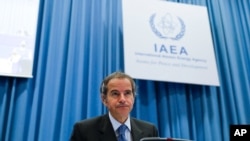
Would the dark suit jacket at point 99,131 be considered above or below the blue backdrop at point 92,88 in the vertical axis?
below

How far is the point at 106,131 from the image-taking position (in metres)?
1.30

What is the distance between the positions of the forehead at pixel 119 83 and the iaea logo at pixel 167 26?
1.42m

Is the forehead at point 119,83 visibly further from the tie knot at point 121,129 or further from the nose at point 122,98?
the tie knot at point 121,129

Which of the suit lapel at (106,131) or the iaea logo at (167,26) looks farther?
the iaea logo at (167,26)

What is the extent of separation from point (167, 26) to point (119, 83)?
1583 millimetres

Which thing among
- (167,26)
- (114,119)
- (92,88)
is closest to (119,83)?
(114,119)

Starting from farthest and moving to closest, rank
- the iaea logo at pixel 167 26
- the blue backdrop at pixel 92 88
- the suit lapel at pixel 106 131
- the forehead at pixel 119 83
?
1. the iaea logo at pixel 167 26
2. the blue backdrop at pixel 92 88
3. the forehead at pixel 119 83
4. the suit lapel at pixel 106 131

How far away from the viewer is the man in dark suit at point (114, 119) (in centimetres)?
132

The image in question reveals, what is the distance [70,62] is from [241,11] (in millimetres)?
2238

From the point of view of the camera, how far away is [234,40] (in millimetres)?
3189

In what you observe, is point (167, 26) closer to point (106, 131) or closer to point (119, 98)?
point (119, 98)

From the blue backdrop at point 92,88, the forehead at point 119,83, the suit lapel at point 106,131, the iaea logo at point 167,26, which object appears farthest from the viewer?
the iaea logo at point 167,26

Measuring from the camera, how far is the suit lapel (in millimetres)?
1267

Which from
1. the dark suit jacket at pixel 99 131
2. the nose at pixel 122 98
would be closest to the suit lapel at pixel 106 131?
the dark suit jacket at pixel 99 131
